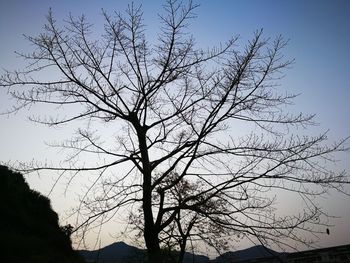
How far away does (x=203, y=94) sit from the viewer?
664cm

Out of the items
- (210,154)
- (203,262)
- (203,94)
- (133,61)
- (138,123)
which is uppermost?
(133,61)

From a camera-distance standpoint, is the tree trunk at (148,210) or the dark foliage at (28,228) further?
the dark foliage at (28,228)

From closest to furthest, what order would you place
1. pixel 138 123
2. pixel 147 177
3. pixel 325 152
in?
pixel 325 152 → pixel 147 177 → pixel 138 123

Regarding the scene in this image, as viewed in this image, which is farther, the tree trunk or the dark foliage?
the dark foliage

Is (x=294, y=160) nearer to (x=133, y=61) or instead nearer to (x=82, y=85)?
(x=133, y=61)

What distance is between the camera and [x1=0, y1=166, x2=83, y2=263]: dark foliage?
26.6ft

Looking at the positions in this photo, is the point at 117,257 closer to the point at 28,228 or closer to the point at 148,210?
the point at 28,228

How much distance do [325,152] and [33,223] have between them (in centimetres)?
886

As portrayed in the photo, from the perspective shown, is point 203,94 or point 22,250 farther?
point 22,250

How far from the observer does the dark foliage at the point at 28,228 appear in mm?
8117

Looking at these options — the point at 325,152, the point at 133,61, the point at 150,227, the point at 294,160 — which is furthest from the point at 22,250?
the point at 325,152

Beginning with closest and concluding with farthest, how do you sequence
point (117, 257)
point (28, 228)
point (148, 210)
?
point (148, 210)
point (28, 228)
point (117, 257)

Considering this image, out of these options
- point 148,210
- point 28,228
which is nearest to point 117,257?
point 28,228

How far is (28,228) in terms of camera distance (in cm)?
1011
